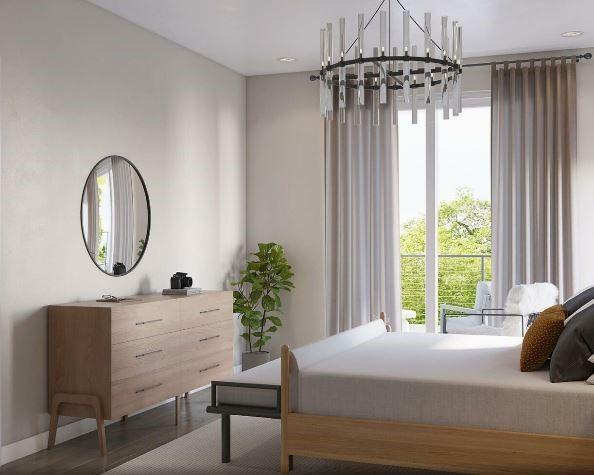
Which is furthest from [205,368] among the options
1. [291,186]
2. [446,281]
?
[446,281]

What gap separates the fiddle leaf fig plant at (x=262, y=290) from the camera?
261 inches

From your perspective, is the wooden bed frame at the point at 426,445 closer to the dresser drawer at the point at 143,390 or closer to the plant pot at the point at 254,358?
the dresser drawer at the point at 143,390

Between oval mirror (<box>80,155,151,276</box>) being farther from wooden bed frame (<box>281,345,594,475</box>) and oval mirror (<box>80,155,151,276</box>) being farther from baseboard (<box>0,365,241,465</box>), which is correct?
wooden bed frame (<box>281,345,594,475</box>)

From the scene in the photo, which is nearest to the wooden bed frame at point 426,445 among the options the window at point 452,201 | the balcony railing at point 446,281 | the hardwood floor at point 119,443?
the hardwood floor at point 119,443

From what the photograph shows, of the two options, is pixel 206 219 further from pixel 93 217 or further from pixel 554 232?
pixel 554 232

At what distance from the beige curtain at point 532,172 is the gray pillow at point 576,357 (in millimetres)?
2855

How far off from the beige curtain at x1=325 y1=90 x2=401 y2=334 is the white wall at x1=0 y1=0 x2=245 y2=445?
1056 mm

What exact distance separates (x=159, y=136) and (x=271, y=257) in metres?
1.62

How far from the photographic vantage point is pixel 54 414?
14.5ft

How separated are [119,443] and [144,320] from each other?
0.76 meters

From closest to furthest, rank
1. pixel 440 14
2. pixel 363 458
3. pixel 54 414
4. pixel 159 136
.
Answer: pixel 363 458
pixel 54 414
pixel 440 14
pixel 159 136

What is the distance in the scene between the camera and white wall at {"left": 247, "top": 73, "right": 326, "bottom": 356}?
6969 mm

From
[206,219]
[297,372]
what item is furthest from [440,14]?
[297,372]

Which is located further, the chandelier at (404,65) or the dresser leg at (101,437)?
the dresser leg at (101,437)
